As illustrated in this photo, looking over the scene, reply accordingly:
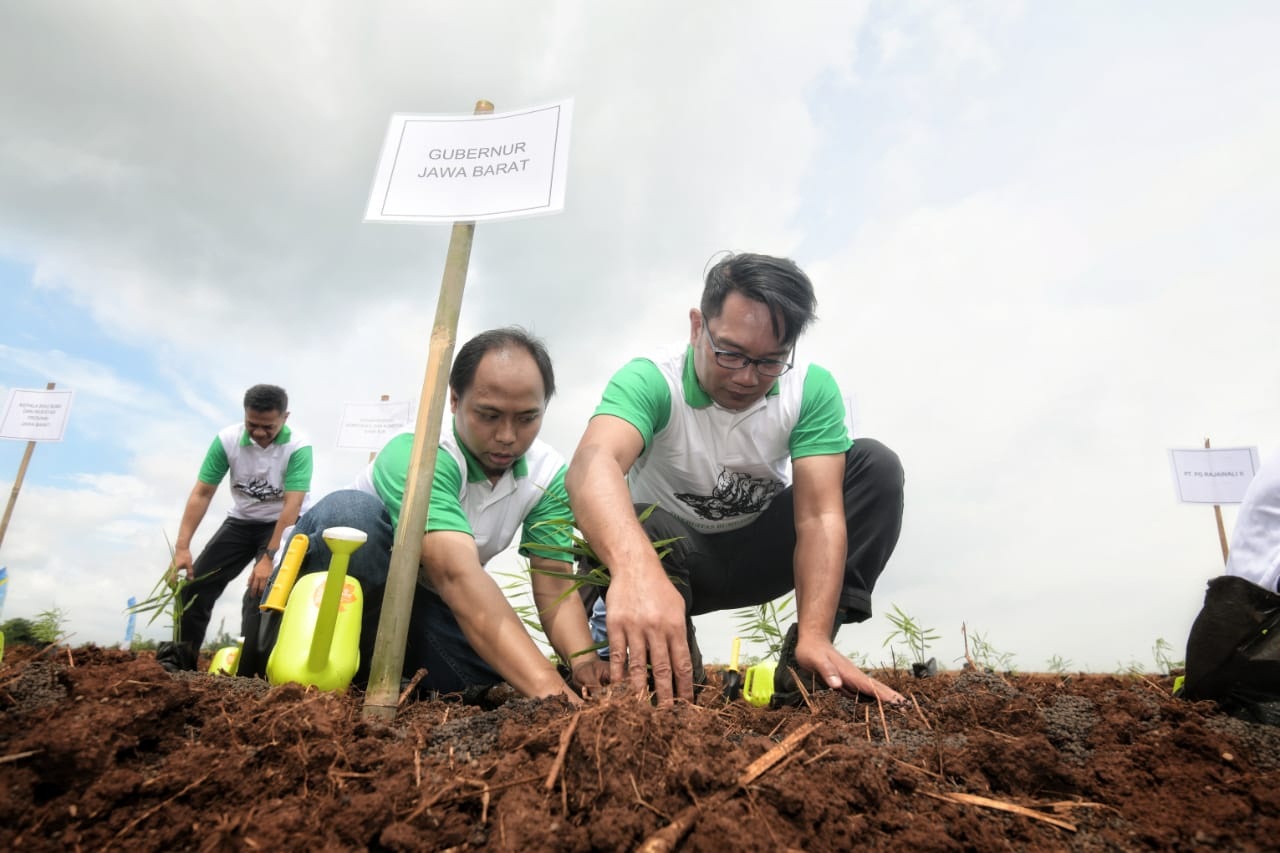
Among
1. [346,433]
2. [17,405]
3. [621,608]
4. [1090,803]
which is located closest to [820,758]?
[1090,803]

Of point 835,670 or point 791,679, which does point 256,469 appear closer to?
point 791,679

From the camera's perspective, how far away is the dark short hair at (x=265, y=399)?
3641 mm

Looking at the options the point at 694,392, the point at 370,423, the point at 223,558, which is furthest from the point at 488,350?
the point at 370,423

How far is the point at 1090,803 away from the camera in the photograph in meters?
0.83

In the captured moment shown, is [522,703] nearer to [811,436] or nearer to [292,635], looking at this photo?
[292,635]

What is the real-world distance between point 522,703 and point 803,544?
883mm

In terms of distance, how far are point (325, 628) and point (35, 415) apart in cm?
545

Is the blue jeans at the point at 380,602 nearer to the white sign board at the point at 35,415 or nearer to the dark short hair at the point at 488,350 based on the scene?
the dark short hair at the point at 488,350

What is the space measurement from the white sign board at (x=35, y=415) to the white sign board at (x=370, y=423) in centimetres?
200

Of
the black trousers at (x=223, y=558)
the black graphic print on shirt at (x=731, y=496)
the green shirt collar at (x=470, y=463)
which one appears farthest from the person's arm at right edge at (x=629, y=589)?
the black trousers at (x=223, y=558)

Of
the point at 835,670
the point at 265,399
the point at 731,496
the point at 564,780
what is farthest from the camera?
the point at 265,399

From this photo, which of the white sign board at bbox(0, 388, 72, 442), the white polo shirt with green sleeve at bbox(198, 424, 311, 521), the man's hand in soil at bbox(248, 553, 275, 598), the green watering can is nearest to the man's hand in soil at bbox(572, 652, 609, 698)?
the green watering can

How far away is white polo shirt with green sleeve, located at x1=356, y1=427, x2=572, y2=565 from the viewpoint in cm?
177

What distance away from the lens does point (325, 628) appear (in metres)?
1.35
